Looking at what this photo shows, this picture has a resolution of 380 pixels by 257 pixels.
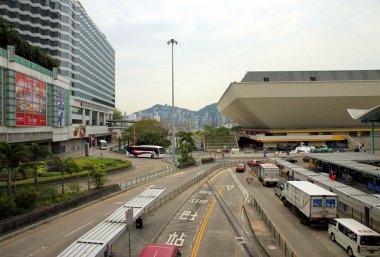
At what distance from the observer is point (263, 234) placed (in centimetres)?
2070

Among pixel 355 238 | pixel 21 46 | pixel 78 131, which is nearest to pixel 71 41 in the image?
pixel 78 131

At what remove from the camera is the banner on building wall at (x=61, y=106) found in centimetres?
6544

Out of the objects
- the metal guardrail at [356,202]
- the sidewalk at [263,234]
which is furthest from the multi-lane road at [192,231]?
the metal guardrail at [356,202]

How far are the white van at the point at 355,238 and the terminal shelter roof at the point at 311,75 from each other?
245 ft

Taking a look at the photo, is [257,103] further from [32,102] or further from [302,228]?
[302,228]

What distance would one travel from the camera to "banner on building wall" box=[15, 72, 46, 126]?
48.8 m

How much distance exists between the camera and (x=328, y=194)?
2212 cm

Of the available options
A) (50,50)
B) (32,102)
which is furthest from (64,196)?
(50,50)

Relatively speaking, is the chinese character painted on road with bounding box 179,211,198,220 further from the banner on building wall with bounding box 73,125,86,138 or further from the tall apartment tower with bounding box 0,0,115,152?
the banner on building wall with bounding box 73,125,86,138

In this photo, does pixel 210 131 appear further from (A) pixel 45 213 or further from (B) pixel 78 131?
(A) pixel 45 213

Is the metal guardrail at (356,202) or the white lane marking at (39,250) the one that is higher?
the metal guardrail at (356,202)

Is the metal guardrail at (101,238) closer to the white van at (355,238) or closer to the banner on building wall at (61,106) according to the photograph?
the white van at (355,238)

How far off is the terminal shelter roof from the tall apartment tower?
49569 millimetres

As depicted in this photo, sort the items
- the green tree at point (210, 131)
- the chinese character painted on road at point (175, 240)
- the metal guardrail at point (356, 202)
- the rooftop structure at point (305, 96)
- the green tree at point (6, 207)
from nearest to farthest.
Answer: the chinese character painted on road at point (175, 240), the metal guardrail at point (356, 202), the green tree at point (6, 207), the rooftop structure at point (305, 96), the green tree at point (210, 131)
